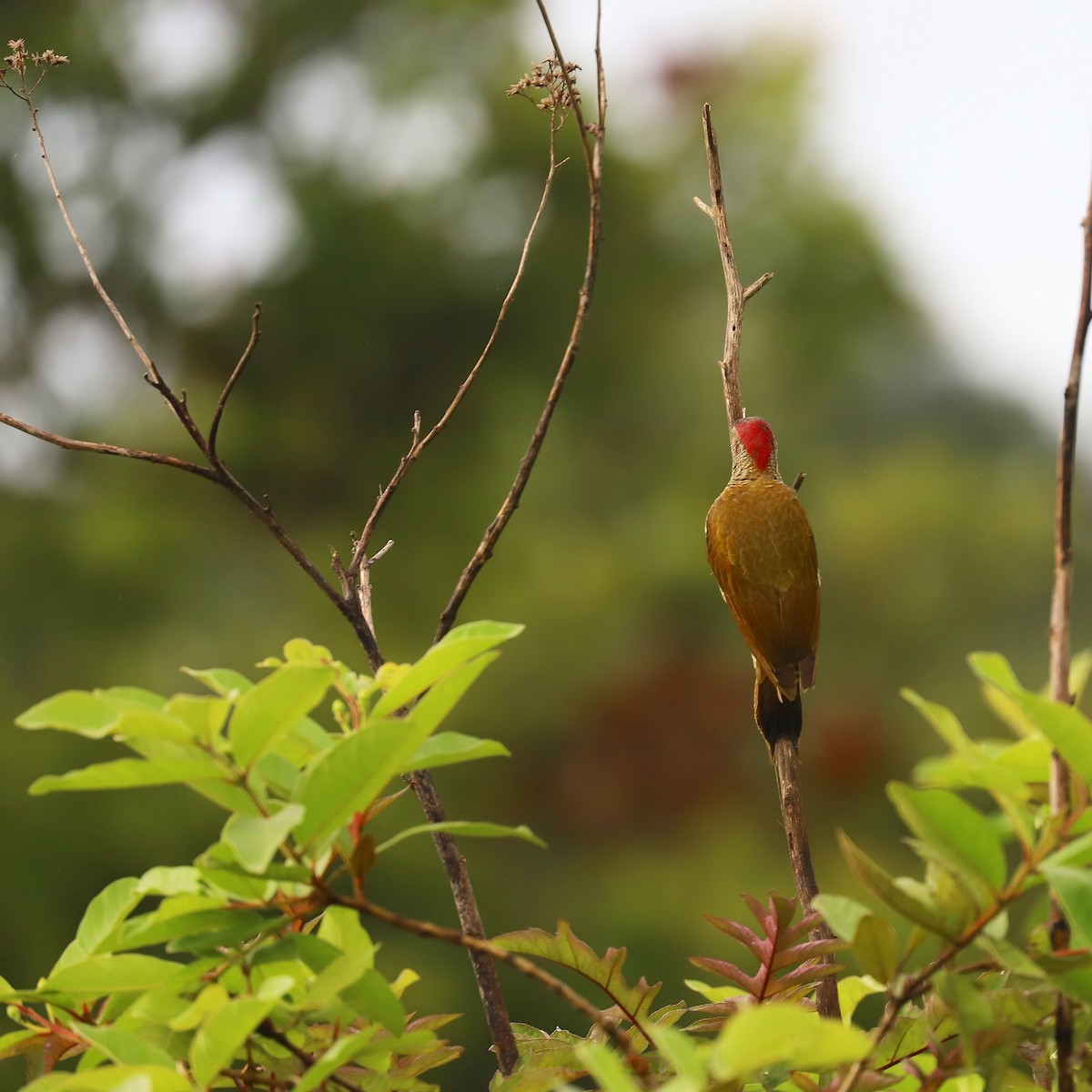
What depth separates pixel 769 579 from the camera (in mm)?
1461

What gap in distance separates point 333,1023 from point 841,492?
22.6 feet

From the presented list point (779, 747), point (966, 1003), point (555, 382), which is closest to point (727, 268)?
point (555, 382)

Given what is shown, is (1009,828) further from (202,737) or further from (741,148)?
(741,148)

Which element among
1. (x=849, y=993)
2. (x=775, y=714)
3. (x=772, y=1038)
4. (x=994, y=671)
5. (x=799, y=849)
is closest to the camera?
(x=772, y=1038)

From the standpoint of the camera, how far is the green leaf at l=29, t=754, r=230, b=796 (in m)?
0.49

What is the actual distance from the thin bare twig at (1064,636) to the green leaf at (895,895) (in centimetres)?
5

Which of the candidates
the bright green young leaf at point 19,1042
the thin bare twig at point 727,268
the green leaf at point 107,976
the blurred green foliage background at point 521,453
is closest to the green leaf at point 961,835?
the green leaf at point 107,976

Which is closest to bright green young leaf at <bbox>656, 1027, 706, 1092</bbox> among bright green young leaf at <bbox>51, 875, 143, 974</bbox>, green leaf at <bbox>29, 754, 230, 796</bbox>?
green leaf at <bbox>29, 754, 230, 796</bbox>

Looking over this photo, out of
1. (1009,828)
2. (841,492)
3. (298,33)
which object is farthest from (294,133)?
(1009,828)

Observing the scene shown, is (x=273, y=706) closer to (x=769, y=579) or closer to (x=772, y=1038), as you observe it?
(x=772, y=1038)

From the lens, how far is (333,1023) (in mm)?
641

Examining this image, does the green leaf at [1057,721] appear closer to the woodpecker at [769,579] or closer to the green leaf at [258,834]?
the green leaf at [258,834]

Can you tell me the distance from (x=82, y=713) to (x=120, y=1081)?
0.14m

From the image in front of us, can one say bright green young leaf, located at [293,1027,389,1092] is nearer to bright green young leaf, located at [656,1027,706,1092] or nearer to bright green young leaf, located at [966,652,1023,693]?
bright green young leaf, located at [656,1027,706,1092]
